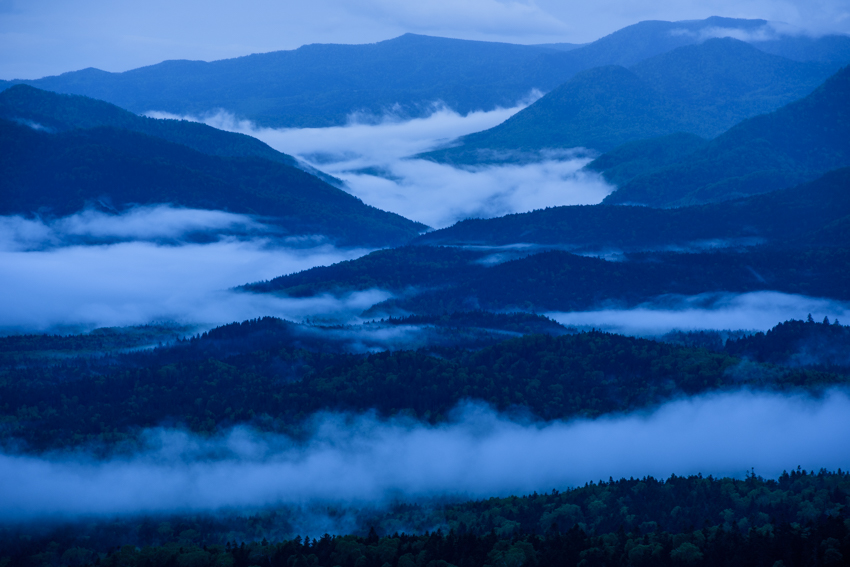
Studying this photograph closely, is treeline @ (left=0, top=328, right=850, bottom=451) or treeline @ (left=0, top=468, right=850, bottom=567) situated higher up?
treeline @ (left=0, top=328, right=850, bottom=451)

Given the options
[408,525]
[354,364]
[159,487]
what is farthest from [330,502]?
[354,364]

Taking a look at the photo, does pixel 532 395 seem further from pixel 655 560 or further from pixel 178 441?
pixel 655 560

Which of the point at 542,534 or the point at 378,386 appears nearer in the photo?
the point at 542,534

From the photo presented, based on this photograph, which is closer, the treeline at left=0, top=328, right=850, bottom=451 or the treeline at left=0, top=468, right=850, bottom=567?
the treeline at left=0, top=468, right=850, bottom=567

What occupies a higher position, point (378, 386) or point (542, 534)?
point (378, 386)

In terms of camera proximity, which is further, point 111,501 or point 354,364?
point 354,364
